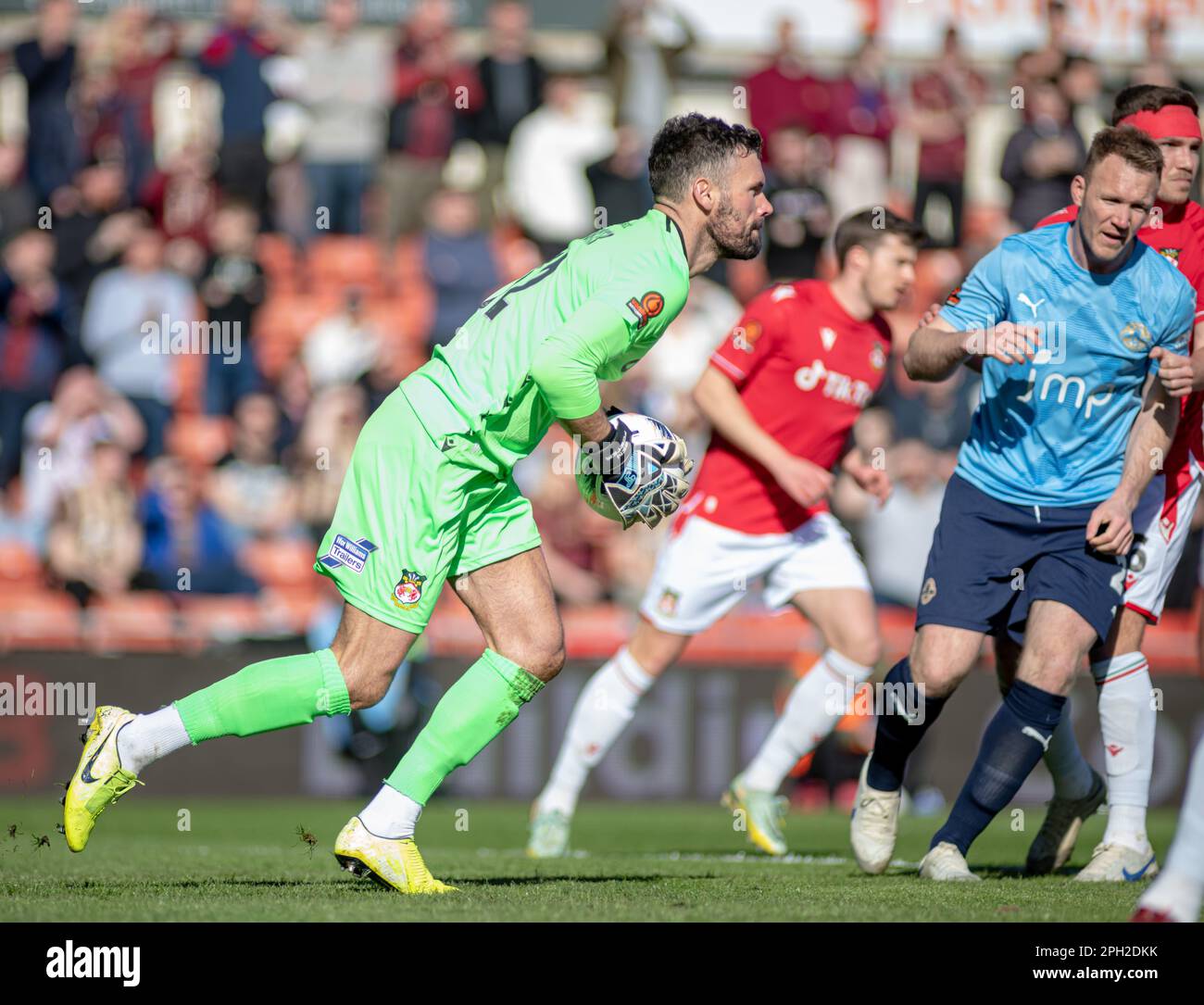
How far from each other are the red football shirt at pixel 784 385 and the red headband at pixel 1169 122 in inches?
80.5

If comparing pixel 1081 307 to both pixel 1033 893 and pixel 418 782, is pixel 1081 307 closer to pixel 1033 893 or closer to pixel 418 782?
pixel 1033 893

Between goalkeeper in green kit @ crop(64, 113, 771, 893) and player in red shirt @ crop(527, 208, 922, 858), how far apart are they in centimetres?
254

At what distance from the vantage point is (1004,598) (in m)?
7.00

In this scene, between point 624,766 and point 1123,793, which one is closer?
point 1123,793

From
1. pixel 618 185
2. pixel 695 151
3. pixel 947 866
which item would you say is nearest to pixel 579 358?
pixel 695 151

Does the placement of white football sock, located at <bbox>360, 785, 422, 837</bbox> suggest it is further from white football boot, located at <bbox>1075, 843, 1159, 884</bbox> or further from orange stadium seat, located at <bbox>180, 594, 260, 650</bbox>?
orange stadium seat, located at <bbox>180, 594, 260, 650</bbox>

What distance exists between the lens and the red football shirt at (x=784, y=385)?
351 inches

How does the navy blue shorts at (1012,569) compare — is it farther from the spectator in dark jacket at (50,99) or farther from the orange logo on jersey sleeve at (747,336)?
the spectator in dark jacket at (50,99)

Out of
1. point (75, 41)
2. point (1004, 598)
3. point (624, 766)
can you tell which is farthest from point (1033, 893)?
point (75, 41)

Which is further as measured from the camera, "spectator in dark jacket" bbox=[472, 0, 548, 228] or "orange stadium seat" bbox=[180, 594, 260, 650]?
"spectator in dark jacket" bbox=[472, 0, 548, 228]

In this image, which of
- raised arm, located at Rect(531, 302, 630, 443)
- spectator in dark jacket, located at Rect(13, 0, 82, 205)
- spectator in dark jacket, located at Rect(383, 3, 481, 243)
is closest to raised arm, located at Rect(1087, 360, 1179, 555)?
raised arm, located at Rect(531, 302, 630, 443)

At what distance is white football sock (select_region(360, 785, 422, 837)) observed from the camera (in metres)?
5.96

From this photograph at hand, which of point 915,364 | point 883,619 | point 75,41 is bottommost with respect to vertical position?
point 883,619
